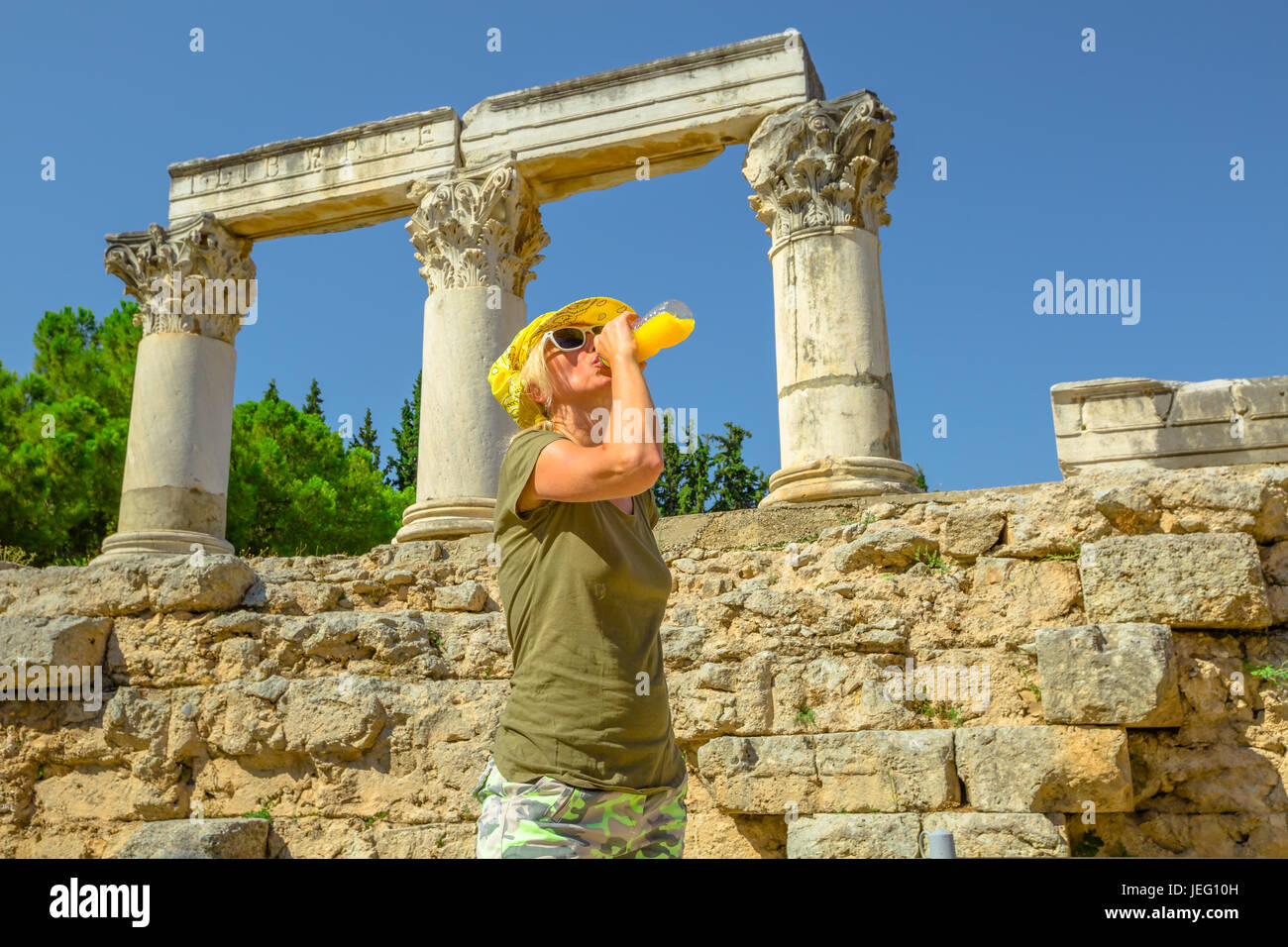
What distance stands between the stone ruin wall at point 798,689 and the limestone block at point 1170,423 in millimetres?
1469

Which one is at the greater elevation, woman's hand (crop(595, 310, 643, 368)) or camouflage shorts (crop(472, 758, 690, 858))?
woman's hand (crop(595, 310, 643, 368))

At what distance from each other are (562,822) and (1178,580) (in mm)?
4338

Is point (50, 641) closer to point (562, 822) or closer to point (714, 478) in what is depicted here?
point (562, 822)

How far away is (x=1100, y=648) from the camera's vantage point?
5477 millimetres

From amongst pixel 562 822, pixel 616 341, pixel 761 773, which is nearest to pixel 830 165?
pixel 761 773

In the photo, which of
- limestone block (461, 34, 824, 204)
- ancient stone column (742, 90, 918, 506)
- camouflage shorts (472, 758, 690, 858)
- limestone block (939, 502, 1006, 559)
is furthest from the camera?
limestone block (461, 34, 824, 204)

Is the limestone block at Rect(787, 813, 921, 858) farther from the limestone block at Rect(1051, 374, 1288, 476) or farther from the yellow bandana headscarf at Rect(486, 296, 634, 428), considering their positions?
the limestone block at Rect(1051, 374, 1288, 476)

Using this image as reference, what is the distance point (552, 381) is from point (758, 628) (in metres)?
3.85

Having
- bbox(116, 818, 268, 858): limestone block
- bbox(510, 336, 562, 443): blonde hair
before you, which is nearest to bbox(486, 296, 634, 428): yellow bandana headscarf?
bbox(510, 336, 562, 443): blonde hair

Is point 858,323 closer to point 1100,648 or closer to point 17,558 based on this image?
point 1100,648

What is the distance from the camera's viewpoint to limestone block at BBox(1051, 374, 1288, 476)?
7797 mm

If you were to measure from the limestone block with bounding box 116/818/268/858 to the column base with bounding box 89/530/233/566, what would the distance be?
19.9 ft
